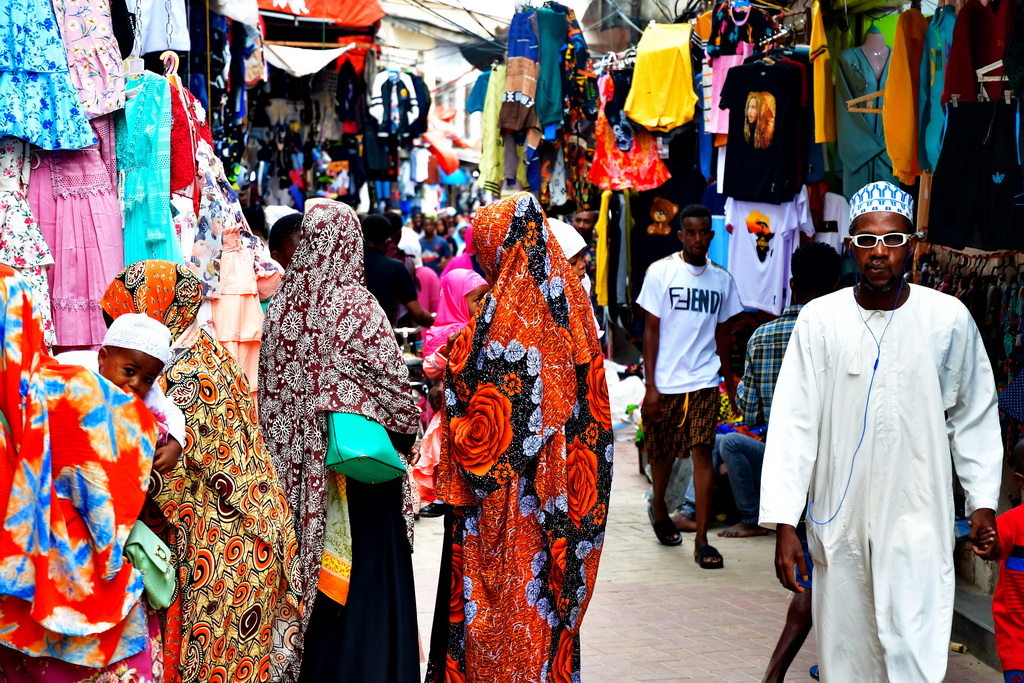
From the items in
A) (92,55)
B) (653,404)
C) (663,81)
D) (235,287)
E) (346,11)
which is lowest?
(653,404)

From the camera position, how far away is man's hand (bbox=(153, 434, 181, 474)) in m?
3.59

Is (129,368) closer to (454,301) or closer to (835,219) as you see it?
(454,301)

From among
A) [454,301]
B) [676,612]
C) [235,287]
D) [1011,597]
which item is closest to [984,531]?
[1011,597]

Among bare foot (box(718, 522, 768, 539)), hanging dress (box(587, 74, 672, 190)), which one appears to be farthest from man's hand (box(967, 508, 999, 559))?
hanging dress (box(587, 74, 672, 190))

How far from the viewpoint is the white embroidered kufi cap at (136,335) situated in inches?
137

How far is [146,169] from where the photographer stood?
6371 mm

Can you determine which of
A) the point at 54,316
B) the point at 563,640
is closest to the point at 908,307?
the point at 563,640

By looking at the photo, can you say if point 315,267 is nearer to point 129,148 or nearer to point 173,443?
point 173,443

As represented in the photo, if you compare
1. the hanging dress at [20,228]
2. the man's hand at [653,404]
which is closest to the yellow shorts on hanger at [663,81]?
the man's hand at [653,404]

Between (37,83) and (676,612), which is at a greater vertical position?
(37,83)

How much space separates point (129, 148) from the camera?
6.35m

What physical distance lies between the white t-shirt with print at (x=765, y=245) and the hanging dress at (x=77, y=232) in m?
4.77

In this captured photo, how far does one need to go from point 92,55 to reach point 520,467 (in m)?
3.34

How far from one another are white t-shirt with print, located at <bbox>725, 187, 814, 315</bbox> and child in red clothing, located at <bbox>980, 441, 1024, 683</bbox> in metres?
4.70
